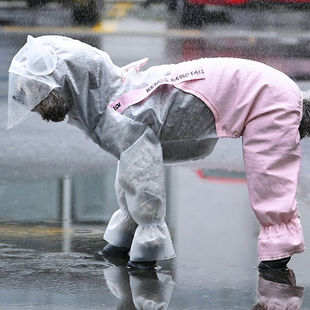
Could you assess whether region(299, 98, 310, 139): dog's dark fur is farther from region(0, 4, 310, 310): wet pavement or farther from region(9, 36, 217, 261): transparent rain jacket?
region(0, 4, 310, 310): wet pavement

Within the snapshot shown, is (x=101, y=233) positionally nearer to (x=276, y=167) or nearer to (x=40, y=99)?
(x=40, y=99)

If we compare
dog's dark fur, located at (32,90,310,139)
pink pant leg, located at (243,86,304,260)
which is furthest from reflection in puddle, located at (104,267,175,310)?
dog's dark fur, located at (32,90,310,139)

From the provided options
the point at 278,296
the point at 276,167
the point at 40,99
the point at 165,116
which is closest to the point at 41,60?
the point at 40,99

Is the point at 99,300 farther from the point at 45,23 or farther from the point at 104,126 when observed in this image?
the point at 45,23

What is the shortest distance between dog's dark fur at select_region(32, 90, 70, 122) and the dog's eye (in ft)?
0.25

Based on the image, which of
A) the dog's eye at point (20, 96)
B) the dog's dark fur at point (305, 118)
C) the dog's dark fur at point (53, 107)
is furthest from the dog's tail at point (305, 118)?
the dog's eye at point (20, 96)

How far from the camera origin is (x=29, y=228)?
6.17m

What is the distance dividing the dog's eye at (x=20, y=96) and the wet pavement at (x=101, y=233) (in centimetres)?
83

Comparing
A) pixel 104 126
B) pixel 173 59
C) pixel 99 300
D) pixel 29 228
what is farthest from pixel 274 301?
pixel 173 59

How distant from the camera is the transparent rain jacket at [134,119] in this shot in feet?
17.3

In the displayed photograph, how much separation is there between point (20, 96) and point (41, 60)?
21cm

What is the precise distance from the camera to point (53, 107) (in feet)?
17.2

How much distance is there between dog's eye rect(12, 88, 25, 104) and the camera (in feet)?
17.3

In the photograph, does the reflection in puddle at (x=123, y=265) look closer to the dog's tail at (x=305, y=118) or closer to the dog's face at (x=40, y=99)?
the dog's tail at (x=305, y=118)
